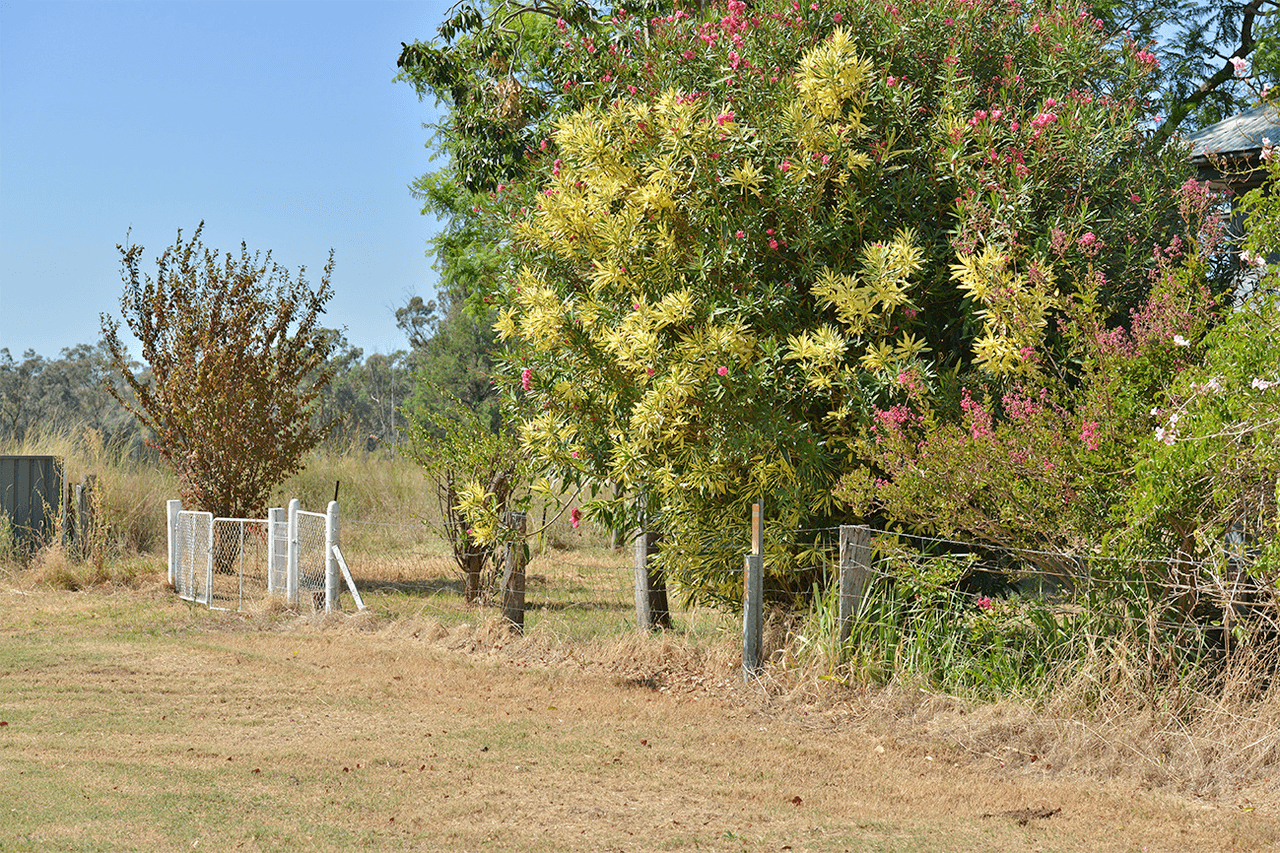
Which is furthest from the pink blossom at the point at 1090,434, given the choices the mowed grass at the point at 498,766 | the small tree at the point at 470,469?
the small tree at the point at 470,469

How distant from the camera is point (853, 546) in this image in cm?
742

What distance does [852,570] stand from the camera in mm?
7434

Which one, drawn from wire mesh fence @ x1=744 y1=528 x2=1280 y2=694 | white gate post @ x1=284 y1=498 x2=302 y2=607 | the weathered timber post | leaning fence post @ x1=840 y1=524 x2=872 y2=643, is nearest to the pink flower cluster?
wire mesh fence @ x1=744 y1=528 x2=1280 y2=694

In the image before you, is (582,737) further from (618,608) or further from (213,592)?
(213,592)

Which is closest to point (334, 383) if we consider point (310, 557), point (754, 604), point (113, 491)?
point (113, 491)

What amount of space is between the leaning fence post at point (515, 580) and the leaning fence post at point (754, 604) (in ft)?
8.49

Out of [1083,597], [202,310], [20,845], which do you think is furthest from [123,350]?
[1083,597]

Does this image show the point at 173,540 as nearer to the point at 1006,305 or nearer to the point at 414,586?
the point at 414,586

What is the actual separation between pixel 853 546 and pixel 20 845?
4958mm

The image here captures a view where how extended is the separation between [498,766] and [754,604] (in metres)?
2.49

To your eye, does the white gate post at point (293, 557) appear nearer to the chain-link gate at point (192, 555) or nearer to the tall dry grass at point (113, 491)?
the chain-link gate at point (192, 555)

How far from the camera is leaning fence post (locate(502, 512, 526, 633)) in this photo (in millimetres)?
9727

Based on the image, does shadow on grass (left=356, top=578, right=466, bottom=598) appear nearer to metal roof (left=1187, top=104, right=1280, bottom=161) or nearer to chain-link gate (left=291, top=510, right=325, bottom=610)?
chain-link gate (left=291, top=510, right=325, bottom=610)

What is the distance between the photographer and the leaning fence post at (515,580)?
9727mm
